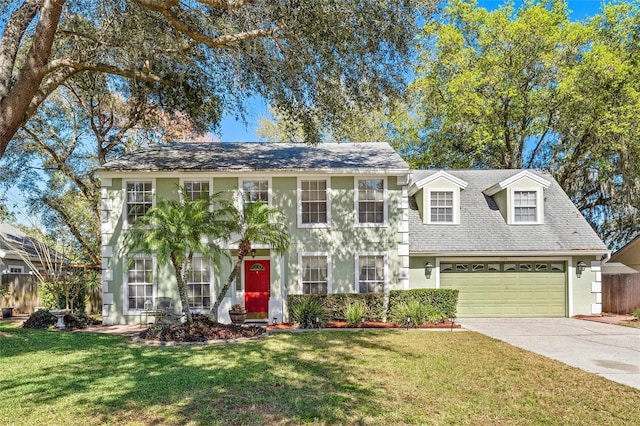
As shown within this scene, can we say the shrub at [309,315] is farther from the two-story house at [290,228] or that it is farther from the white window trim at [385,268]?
the white window trim at [385,268]

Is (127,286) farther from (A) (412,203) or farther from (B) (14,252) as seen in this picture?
(A) (412,203)

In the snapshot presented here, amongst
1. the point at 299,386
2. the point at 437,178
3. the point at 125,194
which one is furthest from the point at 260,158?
the point at 299,386

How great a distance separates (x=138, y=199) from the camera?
1366 centimetres

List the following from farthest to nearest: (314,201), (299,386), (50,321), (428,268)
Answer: (428,268) < (314,201) < (50,321) < (299,386)

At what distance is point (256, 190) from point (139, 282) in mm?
4871

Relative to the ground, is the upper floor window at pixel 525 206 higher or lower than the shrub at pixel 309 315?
higher

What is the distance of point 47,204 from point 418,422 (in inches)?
812

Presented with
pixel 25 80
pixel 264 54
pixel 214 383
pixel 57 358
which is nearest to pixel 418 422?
pixel 214 383

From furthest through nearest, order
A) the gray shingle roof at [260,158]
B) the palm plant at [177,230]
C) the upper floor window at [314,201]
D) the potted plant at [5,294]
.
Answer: the potted plant at [5,294] < the upper floor window at [314,201] < the gray shingle roof at [260,158] < the palm plant at [177,230]

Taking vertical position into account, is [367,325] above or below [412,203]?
below

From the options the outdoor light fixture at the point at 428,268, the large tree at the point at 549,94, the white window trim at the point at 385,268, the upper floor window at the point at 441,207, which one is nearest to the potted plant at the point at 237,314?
the white window trim at the point at 385,268

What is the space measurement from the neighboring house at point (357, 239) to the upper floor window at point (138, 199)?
3cm

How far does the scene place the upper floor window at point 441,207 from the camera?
15547mm

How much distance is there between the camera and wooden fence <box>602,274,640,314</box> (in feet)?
49.6
